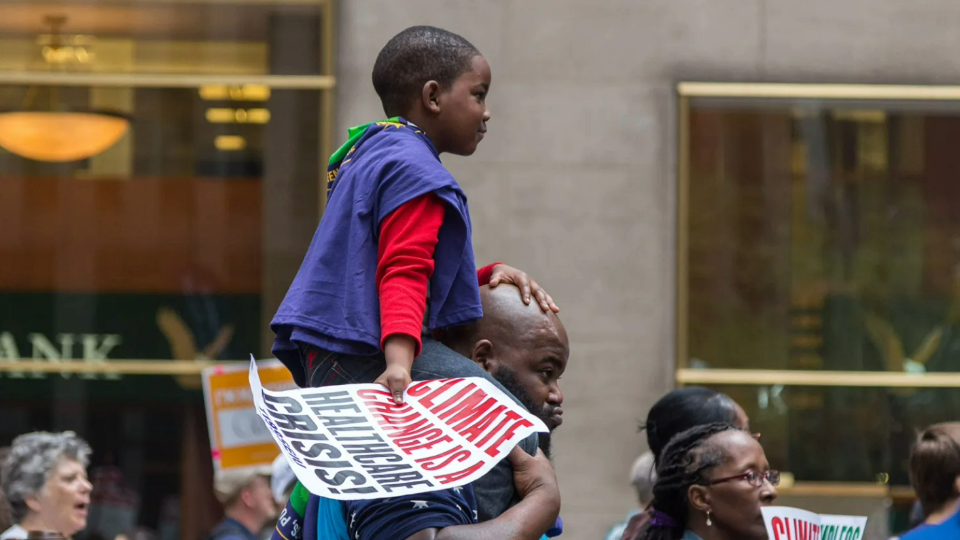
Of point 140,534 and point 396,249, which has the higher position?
point 396,249

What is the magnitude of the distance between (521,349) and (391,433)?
0.54 m

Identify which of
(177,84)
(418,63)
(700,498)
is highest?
(177,84)

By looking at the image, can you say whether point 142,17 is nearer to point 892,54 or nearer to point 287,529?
point 892,54

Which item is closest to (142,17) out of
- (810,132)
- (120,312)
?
(120,312)

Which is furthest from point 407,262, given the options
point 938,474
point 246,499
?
point 246,499

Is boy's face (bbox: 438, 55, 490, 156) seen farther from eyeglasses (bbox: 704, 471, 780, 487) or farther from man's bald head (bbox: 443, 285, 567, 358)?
eyeglasses (bbox: 704, 471, 780, 487)

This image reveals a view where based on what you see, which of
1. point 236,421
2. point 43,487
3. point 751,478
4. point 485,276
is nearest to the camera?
point 485,276

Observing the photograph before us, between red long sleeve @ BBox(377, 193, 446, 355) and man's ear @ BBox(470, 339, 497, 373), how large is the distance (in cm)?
23

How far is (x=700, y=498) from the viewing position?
167 inches

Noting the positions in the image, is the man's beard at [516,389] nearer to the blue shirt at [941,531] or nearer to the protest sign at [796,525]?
the protest sign at [796,525]

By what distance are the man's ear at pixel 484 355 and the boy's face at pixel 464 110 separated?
47 centimetres

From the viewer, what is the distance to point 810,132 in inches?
416

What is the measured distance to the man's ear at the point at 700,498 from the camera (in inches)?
167

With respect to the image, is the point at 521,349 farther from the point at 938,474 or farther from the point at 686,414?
the point at 938,474
